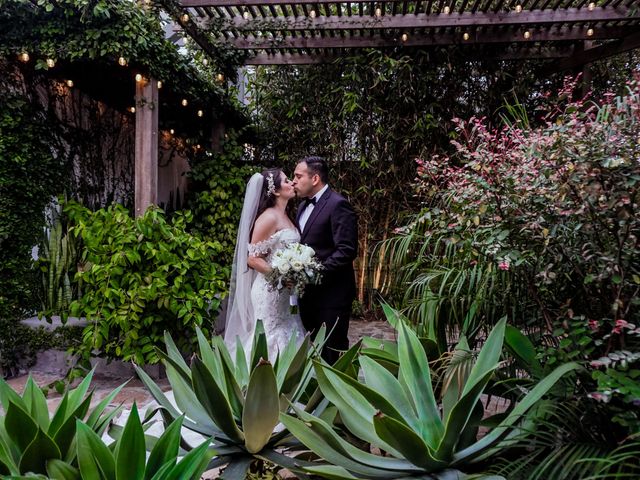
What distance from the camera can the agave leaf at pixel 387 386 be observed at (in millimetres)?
1427

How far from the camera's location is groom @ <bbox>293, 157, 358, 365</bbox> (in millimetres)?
2930

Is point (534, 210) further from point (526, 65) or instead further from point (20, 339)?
point (526, 65)

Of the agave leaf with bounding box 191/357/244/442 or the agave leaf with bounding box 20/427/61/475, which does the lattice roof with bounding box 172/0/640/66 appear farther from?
the agave leaf with bounding box 20/427/61/475

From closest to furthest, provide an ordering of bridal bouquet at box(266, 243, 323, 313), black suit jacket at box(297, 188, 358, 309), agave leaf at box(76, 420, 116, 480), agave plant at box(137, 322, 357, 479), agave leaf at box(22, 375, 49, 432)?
agave leaf at box(76, 420, 116, 480)
agave plant at box(137, 322, 357, 479)
agave leaf at box(22, 375, 49, 432)
bridal bouquet at box(266, 243, 323, 313)
black suit jacket at box(297, 188, 358, 309)

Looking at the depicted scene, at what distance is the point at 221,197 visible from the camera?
517 cm

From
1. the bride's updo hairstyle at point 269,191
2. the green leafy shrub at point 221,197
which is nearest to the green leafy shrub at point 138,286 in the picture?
the bride's updo hairstyle at point 269,191

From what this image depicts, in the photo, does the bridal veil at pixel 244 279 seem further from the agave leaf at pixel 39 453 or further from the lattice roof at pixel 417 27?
the agave leaf at pixel 39 453

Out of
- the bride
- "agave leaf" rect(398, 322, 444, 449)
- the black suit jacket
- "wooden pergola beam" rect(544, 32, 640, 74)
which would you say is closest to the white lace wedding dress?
the bride

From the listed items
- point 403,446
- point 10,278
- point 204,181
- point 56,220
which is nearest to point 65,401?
point 403,446

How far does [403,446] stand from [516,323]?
111 centimetres

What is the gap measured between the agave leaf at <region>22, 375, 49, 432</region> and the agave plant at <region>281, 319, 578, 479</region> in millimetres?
760

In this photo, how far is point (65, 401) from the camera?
1357 millimetres

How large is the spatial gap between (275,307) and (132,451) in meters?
2.08

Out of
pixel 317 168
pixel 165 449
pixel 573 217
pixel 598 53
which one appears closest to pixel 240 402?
pixel 165 449
